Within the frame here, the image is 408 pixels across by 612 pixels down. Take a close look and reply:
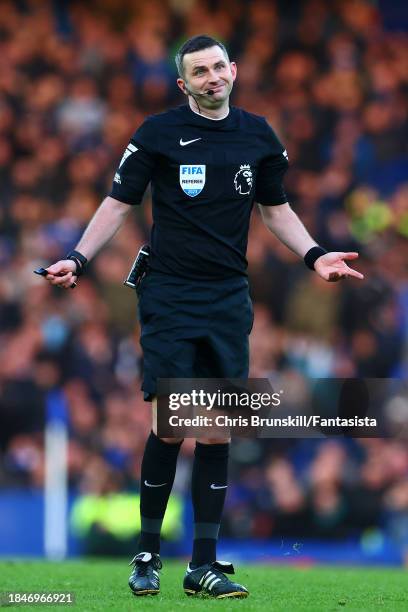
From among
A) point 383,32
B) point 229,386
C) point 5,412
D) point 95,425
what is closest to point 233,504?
point 95,425

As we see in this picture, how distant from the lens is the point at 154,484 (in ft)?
16.0

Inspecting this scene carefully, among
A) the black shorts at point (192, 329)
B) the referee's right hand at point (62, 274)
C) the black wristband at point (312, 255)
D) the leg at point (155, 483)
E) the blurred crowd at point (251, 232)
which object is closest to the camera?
the referee's right hand at point (62, 274)

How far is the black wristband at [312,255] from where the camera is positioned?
498 centimetres

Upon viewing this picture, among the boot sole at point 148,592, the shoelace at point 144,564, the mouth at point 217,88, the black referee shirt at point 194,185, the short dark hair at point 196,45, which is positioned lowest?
the boot sole at point 148,592

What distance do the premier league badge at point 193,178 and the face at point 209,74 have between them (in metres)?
0.26

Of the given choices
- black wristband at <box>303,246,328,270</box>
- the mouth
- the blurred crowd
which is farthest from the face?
the blurred crowd

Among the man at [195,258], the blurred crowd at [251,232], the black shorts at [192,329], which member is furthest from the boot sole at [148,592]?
the blurred crowd at [251,232]

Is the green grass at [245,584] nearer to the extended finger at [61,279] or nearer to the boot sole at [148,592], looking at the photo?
the boot sole at [148,592]

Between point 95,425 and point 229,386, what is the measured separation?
527cm


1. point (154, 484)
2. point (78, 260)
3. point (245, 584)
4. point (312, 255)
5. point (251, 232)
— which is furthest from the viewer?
Answer: point (251, 232)

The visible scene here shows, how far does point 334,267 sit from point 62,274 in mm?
1031

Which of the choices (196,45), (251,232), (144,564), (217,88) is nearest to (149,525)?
(144,564)

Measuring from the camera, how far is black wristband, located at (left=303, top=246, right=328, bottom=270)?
498 cm

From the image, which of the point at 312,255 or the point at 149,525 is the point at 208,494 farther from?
the point at 312,255
